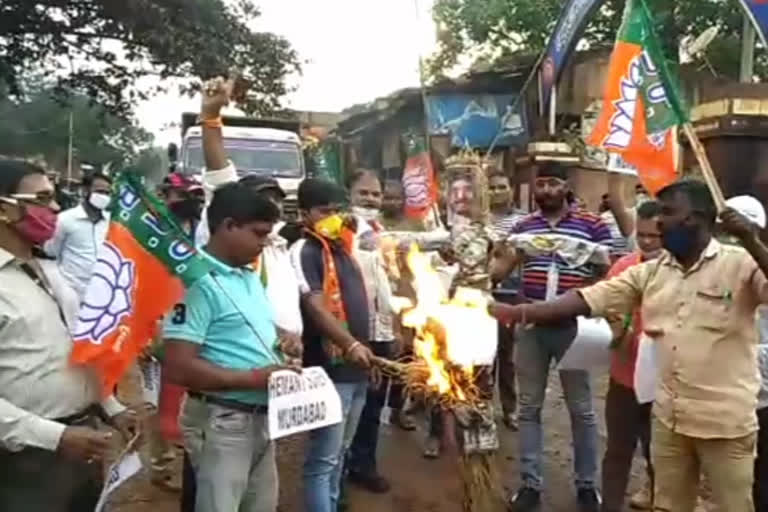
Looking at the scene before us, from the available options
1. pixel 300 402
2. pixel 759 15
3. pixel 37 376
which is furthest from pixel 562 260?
pixel 37 376

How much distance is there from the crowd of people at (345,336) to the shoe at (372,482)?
12 mm

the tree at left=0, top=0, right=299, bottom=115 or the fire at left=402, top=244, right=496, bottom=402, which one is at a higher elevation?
the tree at left=0, top=0, right=299, bottom=115

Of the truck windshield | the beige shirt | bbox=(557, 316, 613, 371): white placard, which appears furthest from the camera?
the truck windshield

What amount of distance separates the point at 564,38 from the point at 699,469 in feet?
24.7

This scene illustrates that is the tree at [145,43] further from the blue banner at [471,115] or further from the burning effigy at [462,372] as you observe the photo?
the burning effigy at [462,372]

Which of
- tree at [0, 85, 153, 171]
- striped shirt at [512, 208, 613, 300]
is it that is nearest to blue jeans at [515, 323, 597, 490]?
striped shirt at [512, 208, 613, 300]

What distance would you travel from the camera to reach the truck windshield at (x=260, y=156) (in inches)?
664

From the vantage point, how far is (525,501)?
5555mm

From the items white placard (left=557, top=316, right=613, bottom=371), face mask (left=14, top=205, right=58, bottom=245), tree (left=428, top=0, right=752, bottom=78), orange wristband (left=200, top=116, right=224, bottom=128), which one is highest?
tree (left=428, top=0, right=752, bottom=78)

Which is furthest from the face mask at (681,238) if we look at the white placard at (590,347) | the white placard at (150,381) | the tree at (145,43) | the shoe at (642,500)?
the tree at (145,43)

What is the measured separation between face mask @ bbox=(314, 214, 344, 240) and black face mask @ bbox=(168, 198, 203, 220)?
104 centimetres

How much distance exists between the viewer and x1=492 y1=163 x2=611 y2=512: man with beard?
5.49 m

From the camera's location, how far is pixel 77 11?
21625mm

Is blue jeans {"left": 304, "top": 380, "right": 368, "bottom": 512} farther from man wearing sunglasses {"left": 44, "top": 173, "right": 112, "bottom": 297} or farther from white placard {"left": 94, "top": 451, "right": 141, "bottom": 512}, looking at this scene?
man wearing sunglasses {"left": 44, "top": 173, "right": 112, "bottom": 297}
